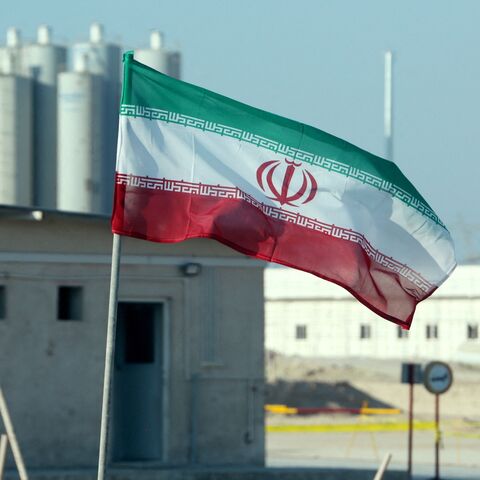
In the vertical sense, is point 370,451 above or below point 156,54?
below

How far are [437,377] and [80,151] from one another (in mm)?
Result: 36588

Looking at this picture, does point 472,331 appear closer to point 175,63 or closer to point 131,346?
point 175,63

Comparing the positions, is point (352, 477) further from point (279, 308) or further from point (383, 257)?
point (279, 308)

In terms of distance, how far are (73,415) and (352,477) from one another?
4417 millimetres

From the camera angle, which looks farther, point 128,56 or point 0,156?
point 0,156

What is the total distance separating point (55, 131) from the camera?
59.6 m

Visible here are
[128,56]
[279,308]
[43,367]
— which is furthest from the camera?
[279,308]

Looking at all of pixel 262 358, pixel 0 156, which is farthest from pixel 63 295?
pixel 0 156

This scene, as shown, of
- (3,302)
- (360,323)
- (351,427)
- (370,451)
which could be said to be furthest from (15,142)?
(3,302)

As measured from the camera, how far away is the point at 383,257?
10.3 m

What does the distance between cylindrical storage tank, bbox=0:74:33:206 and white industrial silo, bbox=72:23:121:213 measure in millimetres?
3079

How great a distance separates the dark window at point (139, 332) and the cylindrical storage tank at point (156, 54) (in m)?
42.4

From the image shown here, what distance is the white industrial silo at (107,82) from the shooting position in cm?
6000

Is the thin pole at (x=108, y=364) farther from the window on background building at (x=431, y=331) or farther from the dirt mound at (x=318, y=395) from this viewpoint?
the window on background building at (x=431, y=331)
